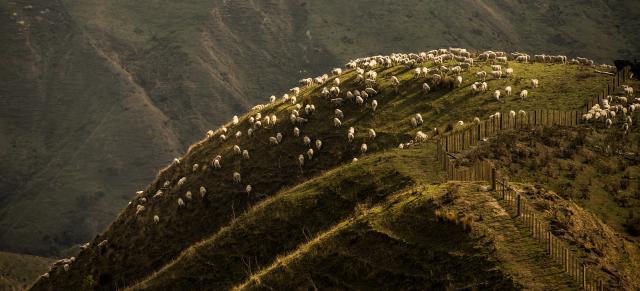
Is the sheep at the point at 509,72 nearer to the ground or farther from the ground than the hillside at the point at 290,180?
farther from the ground

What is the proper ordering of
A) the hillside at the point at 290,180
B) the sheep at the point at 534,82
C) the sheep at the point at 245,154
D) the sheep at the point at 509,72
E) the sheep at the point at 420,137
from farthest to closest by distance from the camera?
1. the sheep at the point at 509,72
2. the sheep at the point at 245,154
3. the sheep at the point at 534,82
4. the sheep at the point at 420,137
5. the hillside at the point at 290,180

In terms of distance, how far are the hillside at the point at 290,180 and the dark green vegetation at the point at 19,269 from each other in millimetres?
67732

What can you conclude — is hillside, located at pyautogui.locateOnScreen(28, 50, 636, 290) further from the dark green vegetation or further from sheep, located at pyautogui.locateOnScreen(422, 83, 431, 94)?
the dark green vegetation

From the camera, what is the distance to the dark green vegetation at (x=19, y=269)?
12879 cm

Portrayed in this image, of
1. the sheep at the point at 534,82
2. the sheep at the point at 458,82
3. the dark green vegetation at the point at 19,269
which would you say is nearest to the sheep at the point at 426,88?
the sheep at the point at 458,82

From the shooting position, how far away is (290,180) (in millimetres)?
58875

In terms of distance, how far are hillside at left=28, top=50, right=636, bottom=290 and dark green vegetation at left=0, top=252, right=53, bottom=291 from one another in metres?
67.7

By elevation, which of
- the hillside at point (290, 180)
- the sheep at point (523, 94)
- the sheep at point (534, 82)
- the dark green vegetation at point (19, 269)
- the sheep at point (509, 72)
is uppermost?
the sheep at point (509, 72)

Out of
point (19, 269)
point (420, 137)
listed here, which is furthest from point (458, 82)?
point (19, 269)

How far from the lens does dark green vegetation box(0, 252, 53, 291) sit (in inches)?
5070

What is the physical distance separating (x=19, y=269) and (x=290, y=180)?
9954 cm

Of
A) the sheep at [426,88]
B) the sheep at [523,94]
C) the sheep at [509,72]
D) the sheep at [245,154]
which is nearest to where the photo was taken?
the sheep at [523,94]

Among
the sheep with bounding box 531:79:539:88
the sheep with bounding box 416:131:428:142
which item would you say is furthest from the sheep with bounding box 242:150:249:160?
the sheep with bounding box 531:79:539:88

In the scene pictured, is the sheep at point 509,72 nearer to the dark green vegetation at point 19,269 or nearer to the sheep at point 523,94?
the sheep at point 523,94
